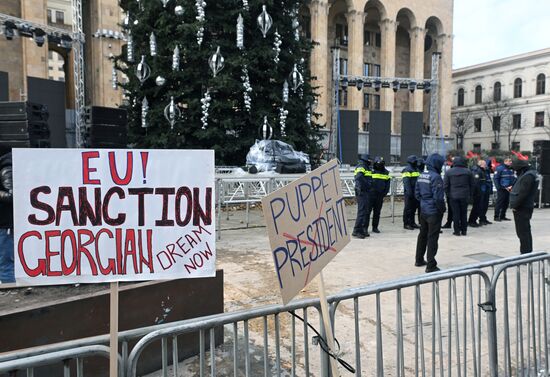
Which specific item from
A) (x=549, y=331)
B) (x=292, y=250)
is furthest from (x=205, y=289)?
(x=549, y=331)

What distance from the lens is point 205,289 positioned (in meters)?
3.84

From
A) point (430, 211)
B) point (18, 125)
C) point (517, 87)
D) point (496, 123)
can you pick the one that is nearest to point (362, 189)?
point (430, 211)

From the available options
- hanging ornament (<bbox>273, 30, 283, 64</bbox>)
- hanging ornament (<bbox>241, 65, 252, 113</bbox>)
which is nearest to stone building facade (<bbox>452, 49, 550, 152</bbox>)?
hanging ornament (<bbox>273, 30, 283, 64</bbox>)

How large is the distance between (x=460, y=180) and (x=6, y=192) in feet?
28.8

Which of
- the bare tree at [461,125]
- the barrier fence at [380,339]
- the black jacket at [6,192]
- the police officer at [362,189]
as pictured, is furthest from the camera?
the bare tree at [461,125]

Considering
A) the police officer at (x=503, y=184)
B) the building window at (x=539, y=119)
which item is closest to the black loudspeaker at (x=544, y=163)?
the police officer at (x=503, y=184)

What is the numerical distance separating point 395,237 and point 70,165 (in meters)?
8.68

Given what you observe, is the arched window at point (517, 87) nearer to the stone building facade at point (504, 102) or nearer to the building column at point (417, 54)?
the stone building facade at point (504, 102)

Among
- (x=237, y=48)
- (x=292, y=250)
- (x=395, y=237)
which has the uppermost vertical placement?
(x=237, y=48)

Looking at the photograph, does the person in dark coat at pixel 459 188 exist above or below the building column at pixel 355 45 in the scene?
below

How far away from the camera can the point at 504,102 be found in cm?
6134

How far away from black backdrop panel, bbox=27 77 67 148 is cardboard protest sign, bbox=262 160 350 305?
849 inches

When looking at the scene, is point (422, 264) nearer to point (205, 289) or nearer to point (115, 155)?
point (205, 289)

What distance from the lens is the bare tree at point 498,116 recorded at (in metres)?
61.4
